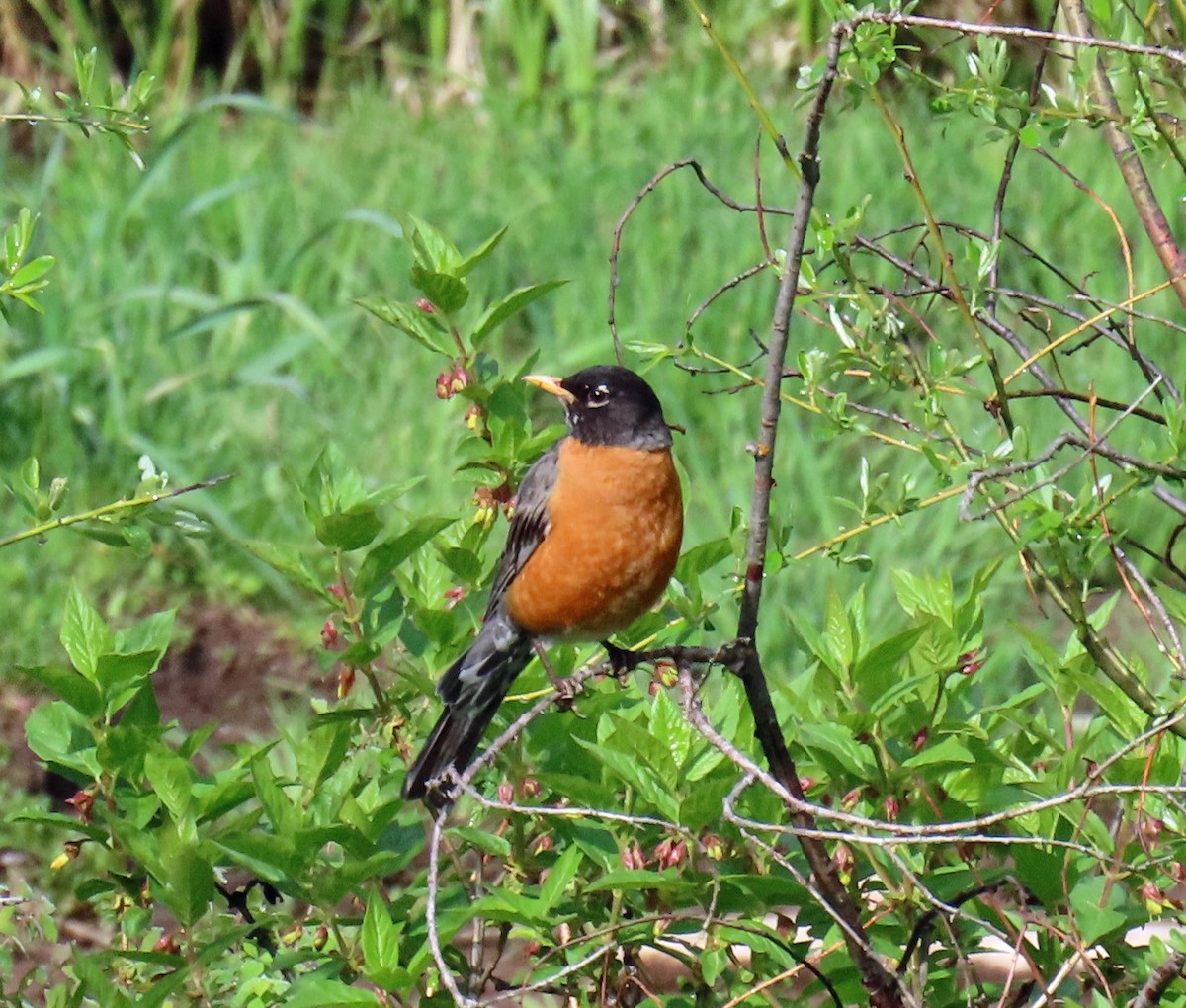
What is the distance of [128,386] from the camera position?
5496 millimetres

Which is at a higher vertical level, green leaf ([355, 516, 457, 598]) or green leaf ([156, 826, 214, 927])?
green leaf ([355, 516, 457, 598])

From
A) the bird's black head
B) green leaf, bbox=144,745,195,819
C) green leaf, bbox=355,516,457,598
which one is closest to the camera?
green leaf, bbox=144,745,195,819

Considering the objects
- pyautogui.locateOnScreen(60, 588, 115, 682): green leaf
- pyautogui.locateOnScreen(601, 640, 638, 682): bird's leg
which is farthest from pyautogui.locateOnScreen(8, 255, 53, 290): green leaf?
pyautogui.locateOnScreen(601, 640, 638, 682): bird's leg

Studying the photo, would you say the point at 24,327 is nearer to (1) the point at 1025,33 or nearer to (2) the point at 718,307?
(2) the point at 718,307

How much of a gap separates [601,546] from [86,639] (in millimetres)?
1042

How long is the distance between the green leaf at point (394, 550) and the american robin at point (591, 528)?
0.44 meters

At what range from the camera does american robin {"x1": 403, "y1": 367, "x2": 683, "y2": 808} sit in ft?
9.91

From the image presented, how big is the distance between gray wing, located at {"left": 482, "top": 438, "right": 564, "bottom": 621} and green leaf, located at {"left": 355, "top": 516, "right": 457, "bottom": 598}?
0.72m

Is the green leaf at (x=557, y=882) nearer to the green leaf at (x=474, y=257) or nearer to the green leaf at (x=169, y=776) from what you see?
the green leaf at (x=169, y=776)

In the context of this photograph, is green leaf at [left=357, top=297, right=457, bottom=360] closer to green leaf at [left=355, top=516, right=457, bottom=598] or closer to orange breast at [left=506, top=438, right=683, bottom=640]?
green leaf at [left=355, top=516, right=457, bottom=598]

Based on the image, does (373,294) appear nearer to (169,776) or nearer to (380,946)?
(169,776)

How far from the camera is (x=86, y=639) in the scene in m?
2.31

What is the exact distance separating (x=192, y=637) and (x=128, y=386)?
1.00 metres

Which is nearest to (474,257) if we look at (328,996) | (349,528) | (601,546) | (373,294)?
(349,528)
